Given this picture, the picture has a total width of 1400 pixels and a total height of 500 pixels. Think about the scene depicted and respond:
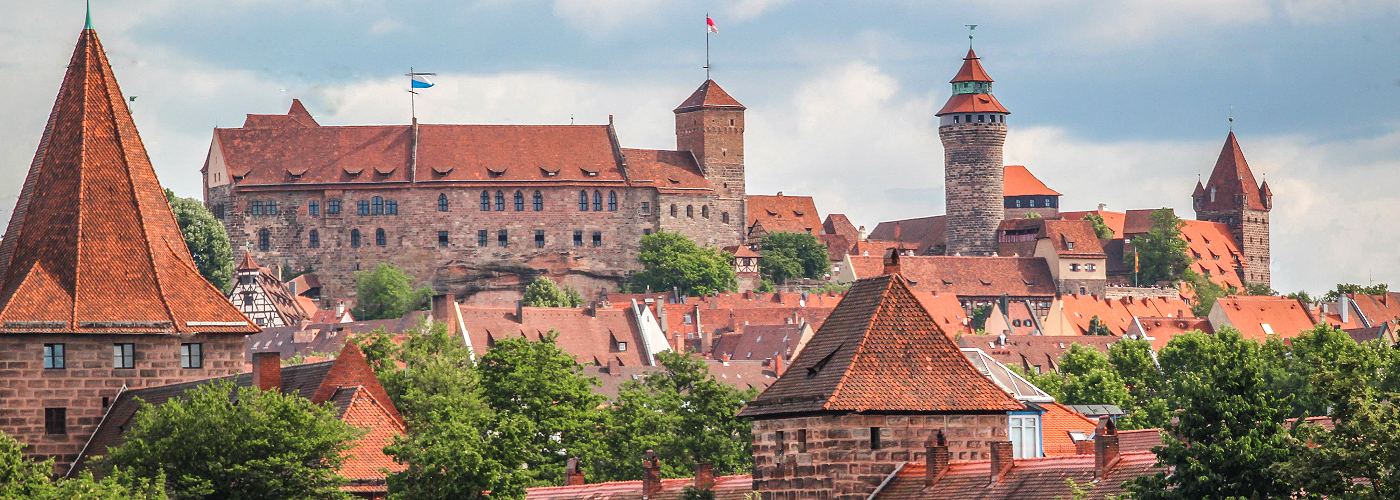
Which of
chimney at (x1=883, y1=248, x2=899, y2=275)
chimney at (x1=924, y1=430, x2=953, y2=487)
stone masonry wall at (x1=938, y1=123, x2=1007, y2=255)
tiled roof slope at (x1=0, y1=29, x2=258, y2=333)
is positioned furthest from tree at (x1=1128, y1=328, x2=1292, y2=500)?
stone masonry wall at (x1=938, y1=123, x2=1007, y2=255)

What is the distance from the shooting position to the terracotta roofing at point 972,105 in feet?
475

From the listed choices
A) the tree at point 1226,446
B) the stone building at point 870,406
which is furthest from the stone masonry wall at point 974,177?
the tree at point 1226,446

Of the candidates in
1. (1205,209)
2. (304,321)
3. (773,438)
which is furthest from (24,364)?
(1205,209)

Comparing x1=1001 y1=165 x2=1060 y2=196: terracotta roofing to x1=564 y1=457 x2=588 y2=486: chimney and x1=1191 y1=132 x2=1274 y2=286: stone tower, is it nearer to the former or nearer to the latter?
x1=1191 y1=132 x2=1274 y2=286: stone tower

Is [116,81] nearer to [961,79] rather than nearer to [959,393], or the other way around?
[959,393]

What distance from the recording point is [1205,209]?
169m

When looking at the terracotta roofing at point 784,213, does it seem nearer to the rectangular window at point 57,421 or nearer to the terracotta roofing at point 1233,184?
the terracotta roofing at point 1233,184

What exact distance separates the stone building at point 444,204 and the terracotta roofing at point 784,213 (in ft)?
55.0

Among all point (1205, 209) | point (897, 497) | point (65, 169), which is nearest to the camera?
point (897, 497)

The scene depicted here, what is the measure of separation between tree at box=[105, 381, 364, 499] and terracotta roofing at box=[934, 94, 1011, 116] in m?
109

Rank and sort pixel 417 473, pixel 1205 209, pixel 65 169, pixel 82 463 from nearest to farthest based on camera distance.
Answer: pixel 417 473, pixel 82 463, pixel 65 169, pixel 1205 209

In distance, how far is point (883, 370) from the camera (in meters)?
28.7

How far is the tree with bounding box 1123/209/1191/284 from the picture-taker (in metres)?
152

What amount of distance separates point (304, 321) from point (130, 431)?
76.7 meters
